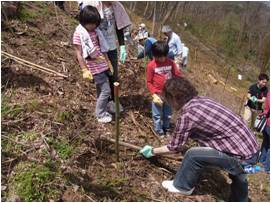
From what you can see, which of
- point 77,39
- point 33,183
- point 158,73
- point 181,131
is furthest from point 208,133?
point 77,39

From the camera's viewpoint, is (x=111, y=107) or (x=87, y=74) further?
(x=111, y=107)

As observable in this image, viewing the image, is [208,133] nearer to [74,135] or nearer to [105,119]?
[74,135]

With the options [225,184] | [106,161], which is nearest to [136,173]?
[106,161]

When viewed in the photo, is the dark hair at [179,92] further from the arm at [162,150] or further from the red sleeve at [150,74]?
the red sleeve at [150,74]

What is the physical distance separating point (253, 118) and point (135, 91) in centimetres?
247

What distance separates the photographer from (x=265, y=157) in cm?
563

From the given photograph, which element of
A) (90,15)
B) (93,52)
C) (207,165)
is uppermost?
(90,15)

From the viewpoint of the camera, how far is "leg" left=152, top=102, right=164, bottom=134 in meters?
4.43

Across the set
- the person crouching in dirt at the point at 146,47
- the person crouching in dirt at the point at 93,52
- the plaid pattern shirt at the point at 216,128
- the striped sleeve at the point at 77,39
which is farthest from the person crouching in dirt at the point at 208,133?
the person crouching in dirt at the point at 146,47

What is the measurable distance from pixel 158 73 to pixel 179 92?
1155 millimetres

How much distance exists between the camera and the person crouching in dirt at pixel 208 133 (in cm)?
312

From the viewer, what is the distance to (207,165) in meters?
3.34

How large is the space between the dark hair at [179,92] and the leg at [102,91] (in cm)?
118

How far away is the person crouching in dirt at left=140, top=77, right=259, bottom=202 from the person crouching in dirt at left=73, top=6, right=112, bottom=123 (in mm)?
1135
